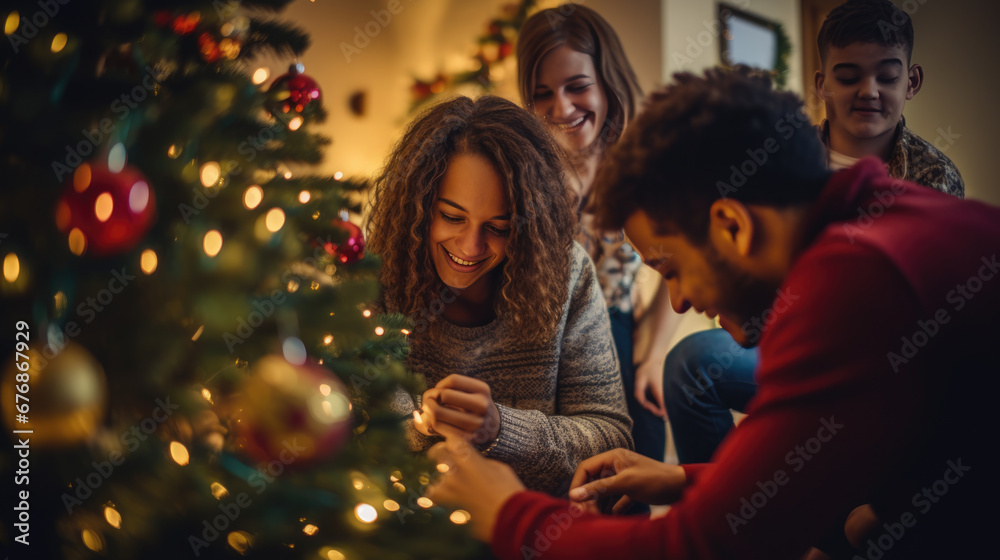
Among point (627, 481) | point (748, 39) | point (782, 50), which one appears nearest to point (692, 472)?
point (627, 481)

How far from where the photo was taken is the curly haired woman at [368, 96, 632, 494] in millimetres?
1133

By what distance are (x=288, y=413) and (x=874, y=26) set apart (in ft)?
3.17

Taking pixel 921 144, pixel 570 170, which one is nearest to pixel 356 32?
pixel 570 170

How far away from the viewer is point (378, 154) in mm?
2322

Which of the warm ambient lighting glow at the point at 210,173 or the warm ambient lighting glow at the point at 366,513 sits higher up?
the warm ambient lighting glow at the point at 210,173

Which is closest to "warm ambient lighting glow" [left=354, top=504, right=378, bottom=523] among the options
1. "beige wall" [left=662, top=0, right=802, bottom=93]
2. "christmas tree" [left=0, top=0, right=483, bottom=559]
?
"christmas tree" [left=0, top=0, right=483, bottom=559]

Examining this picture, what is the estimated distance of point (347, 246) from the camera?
826mm

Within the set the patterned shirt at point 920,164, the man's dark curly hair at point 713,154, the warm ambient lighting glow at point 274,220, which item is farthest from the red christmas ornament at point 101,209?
the patterned shirt at point 920,164

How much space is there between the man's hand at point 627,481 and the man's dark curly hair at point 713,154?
1.22 ft

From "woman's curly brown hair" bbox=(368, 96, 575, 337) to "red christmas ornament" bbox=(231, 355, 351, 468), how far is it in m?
0.68

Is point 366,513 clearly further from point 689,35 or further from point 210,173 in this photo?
point 689,35

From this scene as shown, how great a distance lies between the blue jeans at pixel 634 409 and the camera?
1552 millimetres

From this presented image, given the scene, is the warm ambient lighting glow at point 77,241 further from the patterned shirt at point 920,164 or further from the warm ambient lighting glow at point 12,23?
the patterned shirt at point 920,164

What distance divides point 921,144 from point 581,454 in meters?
0.74
